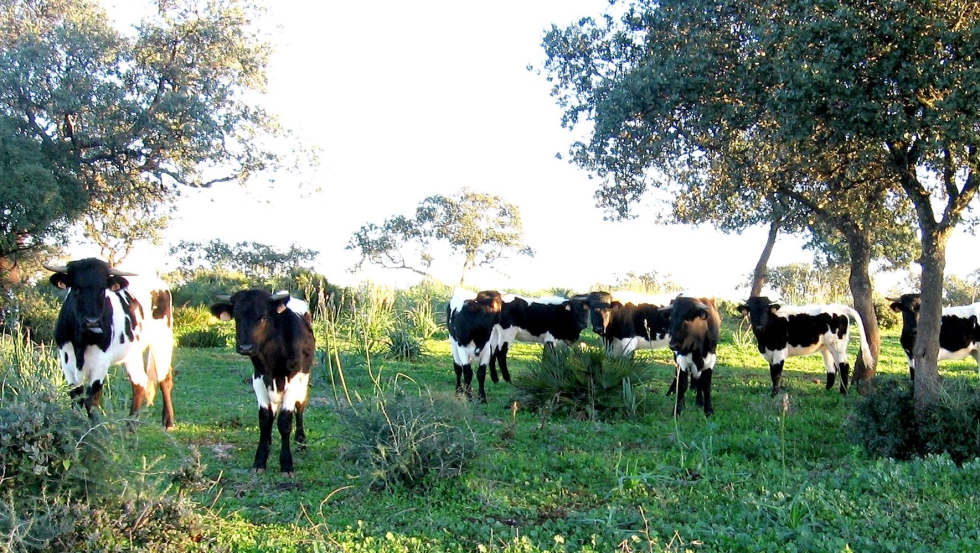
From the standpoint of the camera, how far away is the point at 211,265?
4016cm

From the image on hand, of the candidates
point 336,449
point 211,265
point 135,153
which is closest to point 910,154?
point 336,449

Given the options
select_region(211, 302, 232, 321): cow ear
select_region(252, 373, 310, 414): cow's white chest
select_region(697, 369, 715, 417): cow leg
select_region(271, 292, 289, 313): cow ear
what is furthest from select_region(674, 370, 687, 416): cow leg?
select_region(211, 302, 232, 321): cow ear

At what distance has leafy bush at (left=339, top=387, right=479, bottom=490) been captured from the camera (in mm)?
7266

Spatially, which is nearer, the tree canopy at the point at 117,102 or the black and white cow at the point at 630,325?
the black and white cow at the point at 630,325

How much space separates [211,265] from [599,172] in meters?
31.1

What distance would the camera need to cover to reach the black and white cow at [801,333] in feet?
47.0

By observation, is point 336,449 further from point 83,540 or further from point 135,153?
point 135,153

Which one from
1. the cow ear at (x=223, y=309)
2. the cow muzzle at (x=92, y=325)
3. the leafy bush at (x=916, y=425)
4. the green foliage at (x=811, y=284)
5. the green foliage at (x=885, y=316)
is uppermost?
the green foliage at (x=811, y=284)

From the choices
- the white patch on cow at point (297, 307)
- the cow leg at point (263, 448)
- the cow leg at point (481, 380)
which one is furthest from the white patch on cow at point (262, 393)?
the cow leg at point (481, 380)

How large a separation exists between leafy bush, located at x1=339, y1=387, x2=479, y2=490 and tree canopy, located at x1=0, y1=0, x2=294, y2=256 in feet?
54.8

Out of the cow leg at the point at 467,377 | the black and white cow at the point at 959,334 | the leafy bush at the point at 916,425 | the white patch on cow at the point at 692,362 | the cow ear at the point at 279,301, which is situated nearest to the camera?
the leafy bush at the point at 916,425

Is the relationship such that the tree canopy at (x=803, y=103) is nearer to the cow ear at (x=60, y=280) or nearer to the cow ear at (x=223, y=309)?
the cow ear at (x=223, y=309)

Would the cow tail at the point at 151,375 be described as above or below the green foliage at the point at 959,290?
below

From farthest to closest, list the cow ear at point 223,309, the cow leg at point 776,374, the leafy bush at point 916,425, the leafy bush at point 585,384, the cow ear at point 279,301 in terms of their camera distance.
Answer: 1. the cow leg at point 776,374
2. the leafy bush at point 585,384
3. the cow ear at point 223,309
4. the cow ear at point 279,301
5. the leafy bush at point 916,425
